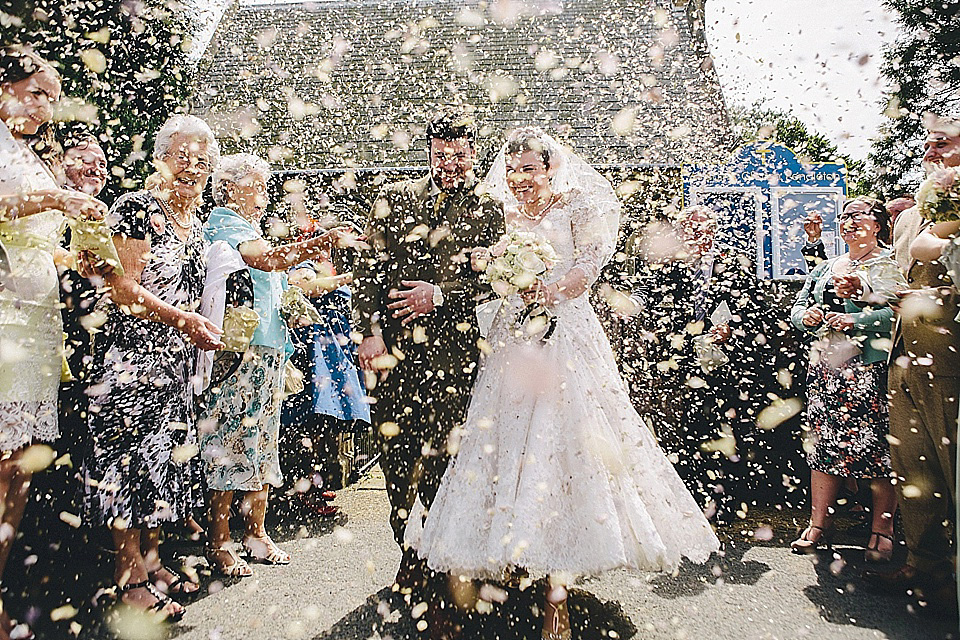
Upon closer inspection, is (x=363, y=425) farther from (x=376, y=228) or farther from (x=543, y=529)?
(x=543, y=529)

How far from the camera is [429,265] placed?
3398 millimetres

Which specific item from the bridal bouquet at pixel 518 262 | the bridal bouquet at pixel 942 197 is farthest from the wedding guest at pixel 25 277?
the bridal bouquet at pixel 942 197

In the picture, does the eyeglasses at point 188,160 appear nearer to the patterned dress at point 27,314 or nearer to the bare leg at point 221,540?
the patterned dress at point 27,314

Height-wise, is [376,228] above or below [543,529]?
above

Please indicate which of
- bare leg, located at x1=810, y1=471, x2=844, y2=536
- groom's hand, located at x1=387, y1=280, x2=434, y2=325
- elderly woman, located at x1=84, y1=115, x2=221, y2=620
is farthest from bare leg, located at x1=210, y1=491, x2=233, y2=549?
bare leg, located at x1=810, y1=471, x2=844, y2=536

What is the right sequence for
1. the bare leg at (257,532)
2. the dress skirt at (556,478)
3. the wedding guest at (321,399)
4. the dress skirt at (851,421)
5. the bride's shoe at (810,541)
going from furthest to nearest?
the wedding guest at (321,399)
the bride's shoe at (810,541)
the dress skirt at (851,421)
the bare leg at (257,532)
the dress skirt at (556,478)

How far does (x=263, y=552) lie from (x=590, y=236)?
2.33m

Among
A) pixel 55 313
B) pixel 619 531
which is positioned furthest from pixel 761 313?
pixel 55 313

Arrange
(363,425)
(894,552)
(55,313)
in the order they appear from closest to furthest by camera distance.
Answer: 1. (55,313)
2. (894,552)
3. (363,425)

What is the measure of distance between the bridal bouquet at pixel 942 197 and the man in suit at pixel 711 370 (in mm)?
1788

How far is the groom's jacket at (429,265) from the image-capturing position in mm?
3361

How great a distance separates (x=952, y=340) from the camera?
3.20 metres

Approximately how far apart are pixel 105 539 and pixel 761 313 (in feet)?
13.9

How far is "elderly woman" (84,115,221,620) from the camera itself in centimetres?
290
